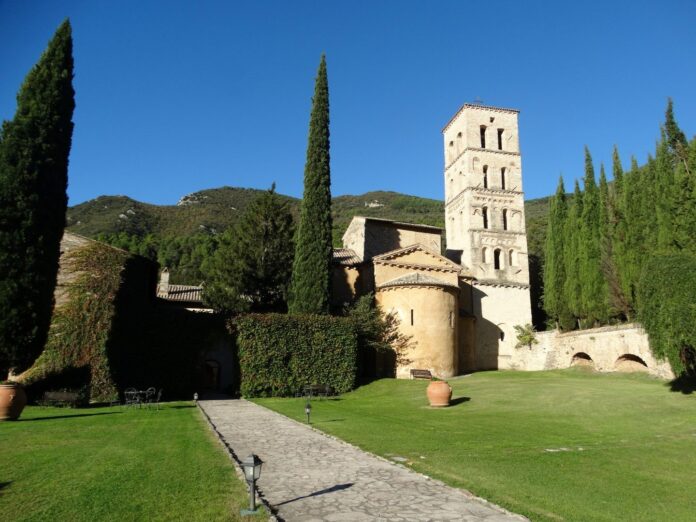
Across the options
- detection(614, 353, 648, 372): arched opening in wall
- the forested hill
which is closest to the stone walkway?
detection(614, 353, 648, 372): arched opening in wall

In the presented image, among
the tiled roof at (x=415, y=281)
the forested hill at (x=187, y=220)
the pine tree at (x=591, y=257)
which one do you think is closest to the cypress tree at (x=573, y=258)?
the pine tree at (x=591, y=257)

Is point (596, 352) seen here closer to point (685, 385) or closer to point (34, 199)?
point (685, 385)

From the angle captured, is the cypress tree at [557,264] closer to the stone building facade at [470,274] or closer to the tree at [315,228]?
the stone building facade at [470,274]

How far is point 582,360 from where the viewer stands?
34.0 meters

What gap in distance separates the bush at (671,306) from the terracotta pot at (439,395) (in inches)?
301

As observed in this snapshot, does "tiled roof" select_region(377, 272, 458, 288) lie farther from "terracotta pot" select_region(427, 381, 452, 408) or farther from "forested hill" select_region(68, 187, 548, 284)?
"forested hill" select_region(68, 187, 548, 284)

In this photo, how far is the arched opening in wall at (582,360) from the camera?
32.9 metres

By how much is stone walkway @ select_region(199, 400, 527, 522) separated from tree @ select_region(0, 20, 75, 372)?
30.7 feet

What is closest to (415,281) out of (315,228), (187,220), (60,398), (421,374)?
(421,374)

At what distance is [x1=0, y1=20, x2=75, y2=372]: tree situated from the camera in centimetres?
1605

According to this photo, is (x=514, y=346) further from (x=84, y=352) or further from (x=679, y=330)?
(x=84, y=352)

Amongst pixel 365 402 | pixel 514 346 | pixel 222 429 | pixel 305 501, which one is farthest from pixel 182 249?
pixel 305 501

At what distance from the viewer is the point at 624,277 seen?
30.4m

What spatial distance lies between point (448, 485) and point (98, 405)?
55.8 feet
